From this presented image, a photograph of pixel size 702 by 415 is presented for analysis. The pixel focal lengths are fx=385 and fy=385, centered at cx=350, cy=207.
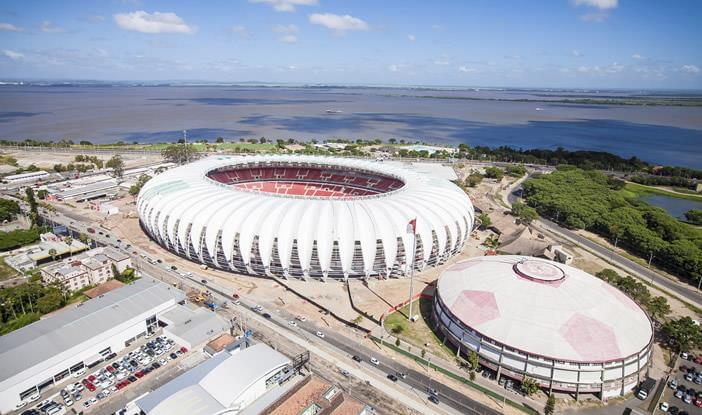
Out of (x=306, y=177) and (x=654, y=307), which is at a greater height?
(x=306, y=177)

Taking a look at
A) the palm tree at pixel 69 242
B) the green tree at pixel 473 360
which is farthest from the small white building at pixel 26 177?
the green tree at pixel 473 360

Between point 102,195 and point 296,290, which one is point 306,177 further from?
point 102,195

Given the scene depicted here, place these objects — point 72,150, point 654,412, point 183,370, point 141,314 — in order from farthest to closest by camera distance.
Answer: point 72,150 < point 141,314 < point 183,370 < point 654,412

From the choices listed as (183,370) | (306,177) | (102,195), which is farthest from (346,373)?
(102,195)

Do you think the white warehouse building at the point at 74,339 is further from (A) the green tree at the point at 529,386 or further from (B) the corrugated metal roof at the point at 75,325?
(A) the green tree at the point at 529,386

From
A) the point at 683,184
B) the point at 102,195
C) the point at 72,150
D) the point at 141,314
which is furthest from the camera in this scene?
the point at 72,150

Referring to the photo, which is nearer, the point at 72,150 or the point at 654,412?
the point at 654,412

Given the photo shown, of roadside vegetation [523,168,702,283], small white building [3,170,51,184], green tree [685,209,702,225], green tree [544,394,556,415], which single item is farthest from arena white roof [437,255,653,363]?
small white building [3,170,51,184]
